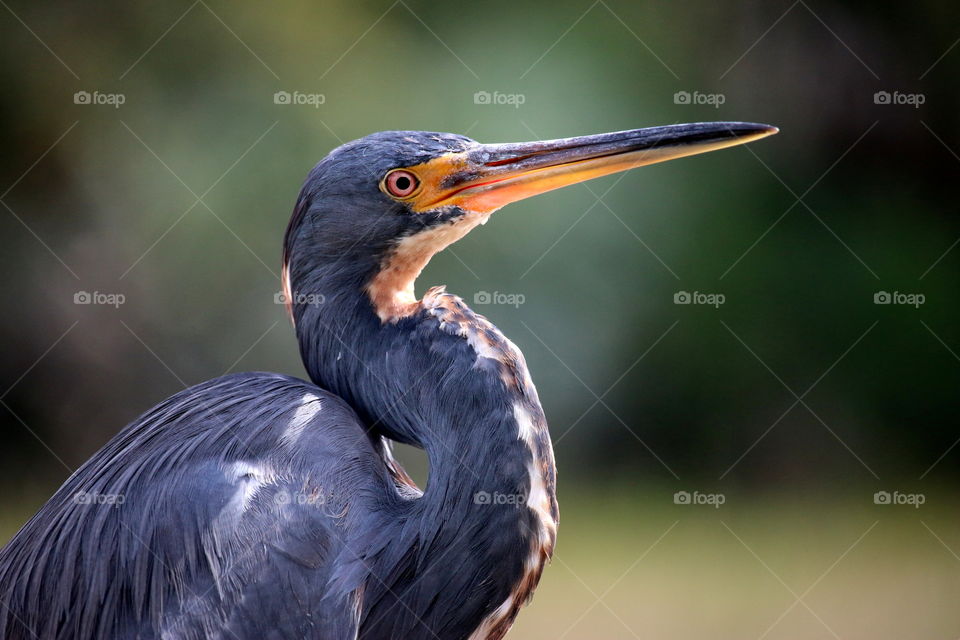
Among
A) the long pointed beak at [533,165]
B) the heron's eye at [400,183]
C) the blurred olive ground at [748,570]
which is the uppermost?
the long pointed beak at [533,165]

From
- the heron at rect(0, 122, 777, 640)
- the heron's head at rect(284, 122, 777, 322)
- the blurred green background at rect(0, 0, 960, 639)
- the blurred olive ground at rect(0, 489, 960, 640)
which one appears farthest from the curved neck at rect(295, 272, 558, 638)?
the blurred green background at rect(0, 0, 960, 639)

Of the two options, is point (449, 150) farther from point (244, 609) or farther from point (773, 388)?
point (773, 388)

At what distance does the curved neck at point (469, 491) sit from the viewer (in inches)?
87.9

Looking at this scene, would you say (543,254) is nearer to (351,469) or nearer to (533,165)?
(533,165)

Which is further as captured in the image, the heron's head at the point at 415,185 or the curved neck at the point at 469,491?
the heron's head at the point at 415,185

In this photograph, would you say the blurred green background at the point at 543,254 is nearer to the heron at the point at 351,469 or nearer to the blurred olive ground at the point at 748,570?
the blurred olive ground at the point at 748,570

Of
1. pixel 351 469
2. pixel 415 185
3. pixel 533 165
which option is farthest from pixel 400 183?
pixel 351 469

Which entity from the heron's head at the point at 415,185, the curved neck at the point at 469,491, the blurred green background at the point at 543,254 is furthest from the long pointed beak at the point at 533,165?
the blurred green background at the point at 543,254

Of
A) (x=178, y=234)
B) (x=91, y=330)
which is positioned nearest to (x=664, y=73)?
(x=178, y=234)

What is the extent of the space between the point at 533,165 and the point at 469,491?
0.81 meters

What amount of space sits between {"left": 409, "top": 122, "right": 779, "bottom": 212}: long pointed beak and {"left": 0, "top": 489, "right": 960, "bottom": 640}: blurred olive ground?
8.37ft

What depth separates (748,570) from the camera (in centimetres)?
504

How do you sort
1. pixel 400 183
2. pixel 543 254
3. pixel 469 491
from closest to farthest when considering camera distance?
1. pixel 469 491
2. pixel 400 183
3. pixel 543 254

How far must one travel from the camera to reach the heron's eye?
2.45 m
